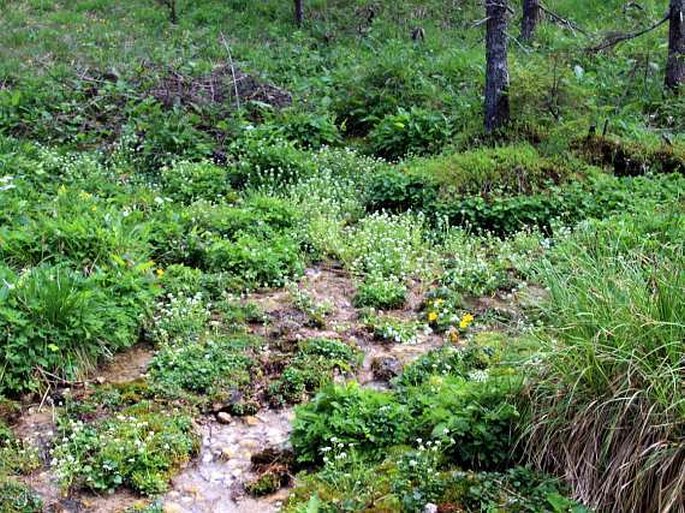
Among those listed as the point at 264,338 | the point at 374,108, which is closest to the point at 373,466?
the point at 264,338

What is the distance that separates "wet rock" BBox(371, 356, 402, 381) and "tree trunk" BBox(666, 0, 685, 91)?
8674 mm

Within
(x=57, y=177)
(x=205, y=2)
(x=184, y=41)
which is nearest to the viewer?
(x=57, y=177)

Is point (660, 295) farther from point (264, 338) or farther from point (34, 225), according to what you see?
point (34, 225)

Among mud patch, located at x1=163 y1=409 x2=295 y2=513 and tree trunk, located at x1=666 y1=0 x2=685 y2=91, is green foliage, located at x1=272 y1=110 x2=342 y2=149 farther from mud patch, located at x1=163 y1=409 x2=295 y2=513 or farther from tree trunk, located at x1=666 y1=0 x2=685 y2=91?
mud patch, located at x1=163 y1=409 x2=295 y2=513

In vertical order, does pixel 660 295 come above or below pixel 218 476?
above

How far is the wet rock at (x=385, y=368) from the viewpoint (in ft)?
19.1

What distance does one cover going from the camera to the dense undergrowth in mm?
3996

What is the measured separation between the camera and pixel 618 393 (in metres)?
3.78

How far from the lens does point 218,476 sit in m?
4.74

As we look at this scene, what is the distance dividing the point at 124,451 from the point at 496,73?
24.8 feet

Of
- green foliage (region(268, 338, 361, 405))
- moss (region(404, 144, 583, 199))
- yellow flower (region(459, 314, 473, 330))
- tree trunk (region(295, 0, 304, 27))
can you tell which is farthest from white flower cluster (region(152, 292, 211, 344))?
tree trunk (region(295, 0, 304, 27))

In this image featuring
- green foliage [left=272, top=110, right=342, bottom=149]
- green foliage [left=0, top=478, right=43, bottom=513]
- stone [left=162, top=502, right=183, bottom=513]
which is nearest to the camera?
green foliage [left=0, top=478, right=43, bottom=513]

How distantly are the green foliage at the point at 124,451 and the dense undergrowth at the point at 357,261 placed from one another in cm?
2

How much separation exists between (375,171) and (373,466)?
6338 mm
